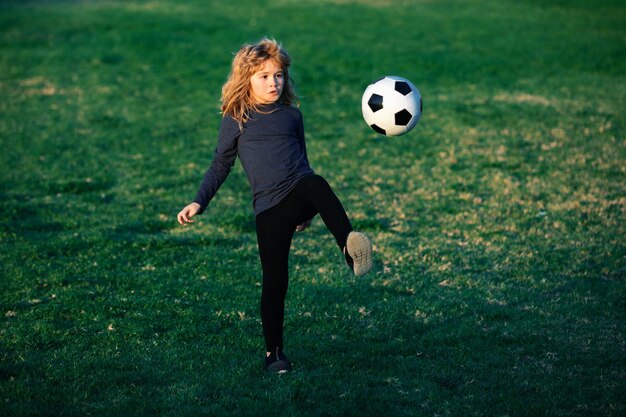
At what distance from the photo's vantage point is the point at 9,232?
10.2 meters

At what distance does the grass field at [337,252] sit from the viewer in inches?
231

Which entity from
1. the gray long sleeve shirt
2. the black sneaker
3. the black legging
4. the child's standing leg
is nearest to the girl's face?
the gray long sleeve shirt

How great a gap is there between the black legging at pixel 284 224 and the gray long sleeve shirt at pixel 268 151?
0.09 meters

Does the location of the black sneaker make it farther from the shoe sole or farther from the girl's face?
the girl's face

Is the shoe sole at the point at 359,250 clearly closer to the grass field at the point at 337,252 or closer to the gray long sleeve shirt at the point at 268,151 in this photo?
the gray long sleeve shirt at the point at 268,151

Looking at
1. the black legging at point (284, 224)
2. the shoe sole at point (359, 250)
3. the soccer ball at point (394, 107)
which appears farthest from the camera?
the soccer ball at point (394, 107)

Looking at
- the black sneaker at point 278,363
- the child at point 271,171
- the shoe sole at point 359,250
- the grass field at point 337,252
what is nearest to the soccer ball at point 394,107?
the grass field at point 337,252

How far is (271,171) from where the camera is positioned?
586cm

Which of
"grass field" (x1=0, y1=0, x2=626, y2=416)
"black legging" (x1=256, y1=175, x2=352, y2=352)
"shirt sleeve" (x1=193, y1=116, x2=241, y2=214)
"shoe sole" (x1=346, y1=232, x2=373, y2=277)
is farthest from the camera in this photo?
"shirt sleeve" (x1=193, y1=116, x2=241, y2=214)

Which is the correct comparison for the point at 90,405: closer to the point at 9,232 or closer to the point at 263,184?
the point at 263,184

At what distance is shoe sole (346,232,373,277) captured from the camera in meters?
5.43

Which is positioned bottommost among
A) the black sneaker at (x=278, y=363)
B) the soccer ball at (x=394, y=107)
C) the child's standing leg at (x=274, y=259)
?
the black sneaker at (x=278, y=363)

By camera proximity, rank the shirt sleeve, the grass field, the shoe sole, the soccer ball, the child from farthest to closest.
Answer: the soccer ball → the shirt sleeve → the grass field → the child → the shoe sole

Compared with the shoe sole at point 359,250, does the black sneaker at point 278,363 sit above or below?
below
